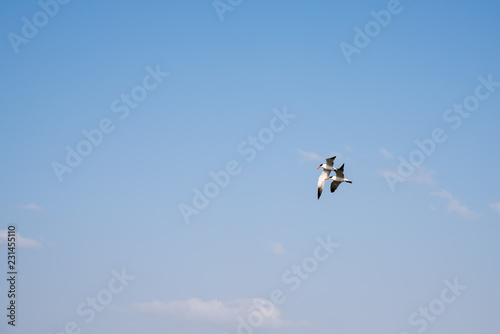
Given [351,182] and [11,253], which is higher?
[11,253]

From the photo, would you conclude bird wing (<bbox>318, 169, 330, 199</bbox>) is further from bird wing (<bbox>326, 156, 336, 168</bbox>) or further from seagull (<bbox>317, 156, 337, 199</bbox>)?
bird wing (<bbox>326, 156, 336, 168</bbox>)

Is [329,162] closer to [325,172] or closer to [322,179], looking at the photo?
[325,172]

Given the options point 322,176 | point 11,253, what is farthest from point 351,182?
point 11,253

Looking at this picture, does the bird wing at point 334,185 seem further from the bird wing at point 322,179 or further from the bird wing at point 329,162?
the bird wing at point 329,162

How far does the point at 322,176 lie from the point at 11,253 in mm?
34395

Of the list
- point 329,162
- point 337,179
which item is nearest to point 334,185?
point 337,179

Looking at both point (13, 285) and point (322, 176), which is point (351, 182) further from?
point (13, 285)

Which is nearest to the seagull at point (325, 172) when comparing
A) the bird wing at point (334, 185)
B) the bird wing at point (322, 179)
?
the bird wing at point (322, 179)

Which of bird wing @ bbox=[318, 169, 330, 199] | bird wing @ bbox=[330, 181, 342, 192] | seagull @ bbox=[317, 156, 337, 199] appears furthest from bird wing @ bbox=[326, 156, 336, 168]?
bird wing @ bbox=[330, 181, 342, 192]

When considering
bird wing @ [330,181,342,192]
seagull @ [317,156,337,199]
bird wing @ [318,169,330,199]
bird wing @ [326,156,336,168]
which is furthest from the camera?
bird wing @ [330,181,342,192]

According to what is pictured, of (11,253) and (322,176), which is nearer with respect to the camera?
(11,253)

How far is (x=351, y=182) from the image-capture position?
73.4 metres

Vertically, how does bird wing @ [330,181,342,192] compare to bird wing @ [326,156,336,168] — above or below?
below

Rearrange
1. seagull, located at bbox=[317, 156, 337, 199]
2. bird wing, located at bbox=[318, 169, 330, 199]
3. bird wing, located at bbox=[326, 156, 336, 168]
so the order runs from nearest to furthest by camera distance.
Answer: bird wing, located at bbox=[326, 156, 336, 168] → seagull, located at bbox=[317, 156, 337, 199] → bird wing, located at bbox=[318, 169, 330, 199]
